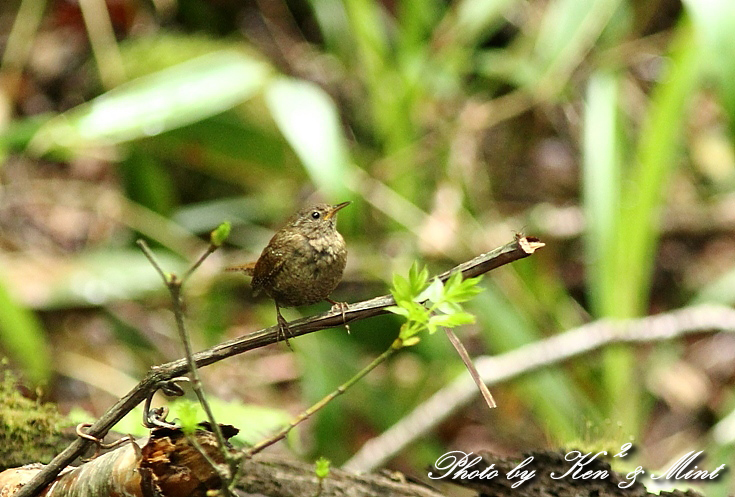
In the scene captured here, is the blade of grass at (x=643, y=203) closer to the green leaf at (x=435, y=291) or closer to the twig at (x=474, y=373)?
the twig at (x=474, y=373)


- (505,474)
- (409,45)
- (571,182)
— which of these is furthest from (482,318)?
(571,182)

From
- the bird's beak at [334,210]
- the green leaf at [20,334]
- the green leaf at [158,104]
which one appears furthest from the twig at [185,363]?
the green leaf at [158,104]

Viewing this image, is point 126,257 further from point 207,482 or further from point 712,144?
point 712,144

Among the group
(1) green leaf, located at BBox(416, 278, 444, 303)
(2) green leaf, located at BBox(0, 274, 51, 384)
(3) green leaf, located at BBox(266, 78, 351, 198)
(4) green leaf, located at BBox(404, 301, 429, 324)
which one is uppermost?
(3) green leaf, located at BBox(266, 78, 351, 198)

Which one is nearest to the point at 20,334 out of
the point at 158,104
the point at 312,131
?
the point at 158,104

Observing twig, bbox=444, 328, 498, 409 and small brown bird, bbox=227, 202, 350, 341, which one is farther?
small brown bird, bbox=227, 202, 350, 341

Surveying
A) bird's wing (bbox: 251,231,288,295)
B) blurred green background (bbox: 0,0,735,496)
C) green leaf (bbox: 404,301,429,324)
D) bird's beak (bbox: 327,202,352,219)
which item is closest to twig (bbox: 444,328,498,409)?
green leaf (bbox: 404,301,429,324)

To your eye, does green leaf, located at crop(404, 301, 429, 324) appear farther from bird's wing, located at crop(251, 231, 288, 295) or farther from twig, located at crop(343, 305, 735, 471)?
twig, located at crop(343, 305, 735, 471)

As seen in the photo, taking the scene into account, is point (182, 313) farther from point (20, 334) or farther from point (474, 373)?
point (20, 334)
